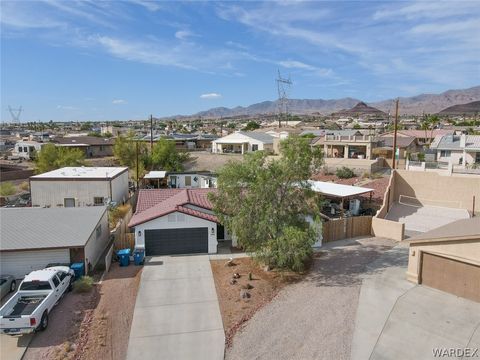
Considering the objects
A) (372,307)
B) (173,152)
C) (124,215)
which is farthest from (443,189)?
(173,152)

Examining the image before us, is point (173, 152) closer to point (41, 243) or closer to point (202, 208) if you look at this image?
point (202, 208)

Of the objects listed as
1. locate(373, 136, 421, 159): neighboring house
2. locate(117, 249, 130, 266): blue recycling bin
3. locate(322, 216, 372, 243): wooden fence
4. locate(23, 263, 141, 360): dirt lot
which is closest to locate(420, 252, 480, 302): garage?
locate(322, 216, 372, 243): wooden fence

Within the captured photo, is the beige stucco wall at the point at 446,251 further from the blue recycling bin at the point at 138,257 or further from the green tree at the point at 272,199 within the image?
the blue recycling bin at the point at 138,257

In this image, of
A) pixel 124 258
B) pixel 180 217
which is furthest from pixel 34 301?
pixel 180 217

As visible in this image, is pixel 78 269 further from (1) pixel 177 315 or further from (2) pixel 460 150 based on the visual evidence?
(2) pixel 460 150

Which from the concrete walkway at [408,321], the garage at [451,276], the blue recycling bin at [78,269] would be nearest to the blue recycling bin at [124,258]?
the blue recycling bin at [78,269]

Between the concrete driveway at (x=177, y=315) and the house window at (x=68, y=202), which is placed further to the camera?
the house window at (x=68, y=202)

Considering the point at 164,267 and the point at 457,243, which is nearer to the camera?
the point at 457,243
